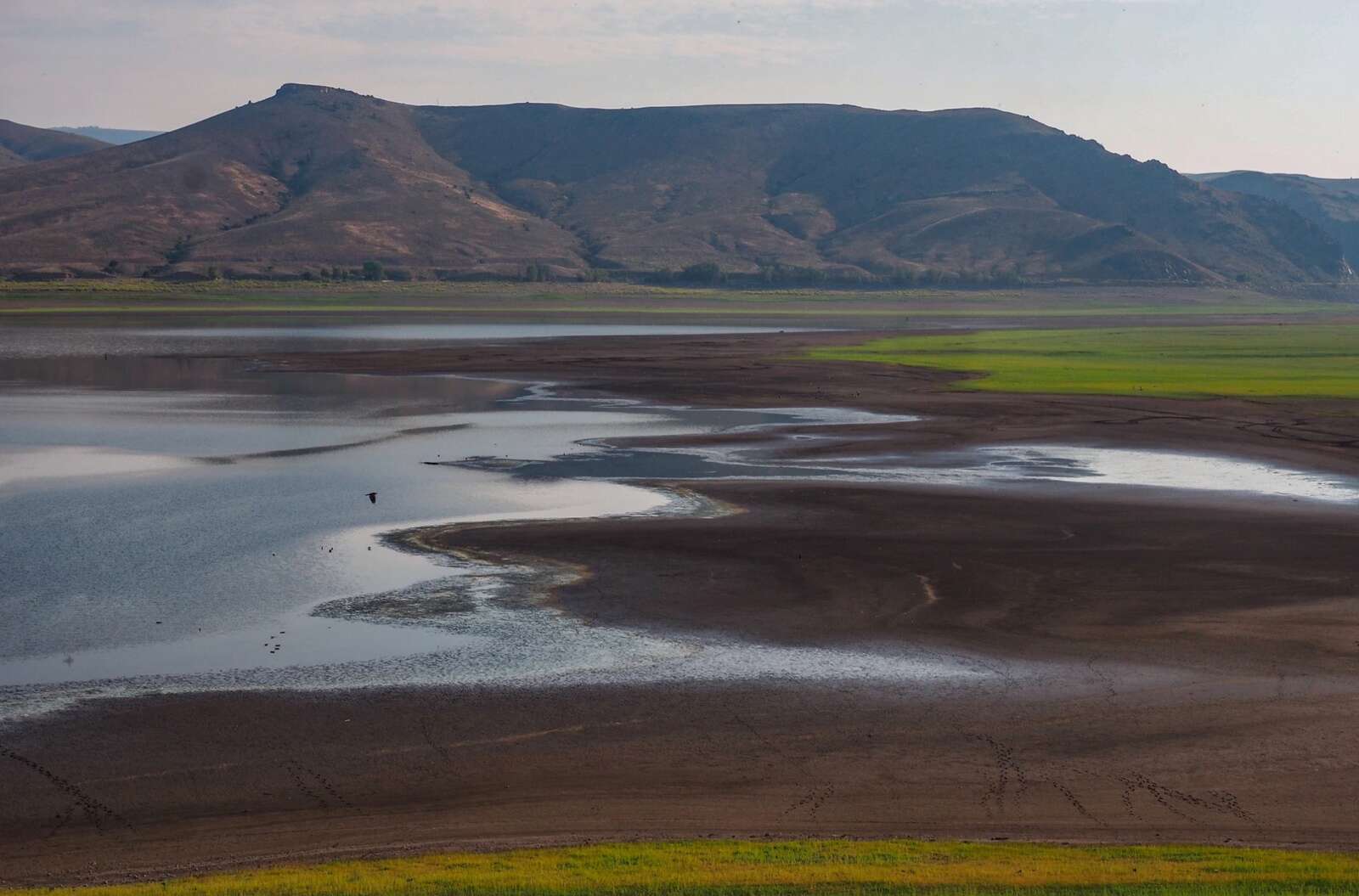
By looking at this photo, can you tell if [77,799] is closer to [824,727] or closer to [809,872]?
[809,872]

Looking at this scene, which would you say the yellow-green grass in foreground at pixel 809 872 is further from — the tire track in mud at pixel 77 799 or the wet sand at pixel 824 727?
the tire track in mud at pixel 77 799

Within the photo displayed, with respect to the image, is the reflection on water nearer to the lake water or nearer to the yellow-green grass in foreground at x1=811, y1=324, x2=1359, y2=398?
the lake water

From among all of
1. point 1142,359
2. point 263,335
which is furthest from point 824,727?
point 263,335

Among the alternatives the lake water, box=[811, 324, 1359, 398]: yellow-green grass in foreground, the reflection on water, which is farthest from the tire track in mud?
the reflection on water

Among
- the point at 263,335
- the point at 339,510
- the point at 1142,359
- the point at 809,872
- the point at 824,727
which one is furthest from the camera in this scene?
the point at 263,335

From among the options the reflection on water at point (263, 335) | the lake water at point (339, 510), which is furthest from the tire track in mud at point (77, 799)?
the reflection on water at point (263, 335)

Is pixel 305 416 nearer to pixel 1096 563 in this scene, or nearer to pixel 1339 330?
pixel 1096 563

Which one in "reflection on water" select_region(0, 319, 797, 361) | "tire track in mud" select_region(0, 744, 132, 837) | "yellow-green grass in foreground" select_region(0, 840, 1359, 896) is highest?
"yellow-green grass in foreground" select_region(0, 840, 1359, 896)
